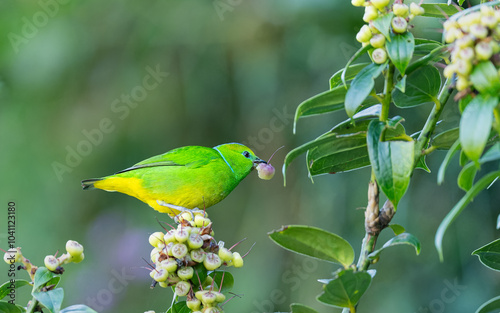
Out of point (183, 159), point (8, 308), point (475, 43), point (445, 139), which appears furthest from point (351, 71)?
point (183, 159)

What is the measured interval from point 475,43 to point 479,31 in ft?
0.08

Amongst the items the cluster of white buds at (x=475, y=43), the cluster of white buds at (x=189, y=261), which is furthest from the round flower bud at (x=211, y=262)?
the cluster of white buds at (x=475, y=43)

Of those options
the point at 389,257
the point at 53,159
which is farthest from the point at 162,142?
the point at 389,257

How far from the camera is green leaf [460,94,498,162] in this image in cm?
96

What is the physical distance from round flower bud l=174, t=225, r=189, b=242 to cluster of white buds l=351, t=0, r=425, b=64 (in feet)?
1.87

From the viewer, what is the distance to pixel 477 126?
3.18 feet

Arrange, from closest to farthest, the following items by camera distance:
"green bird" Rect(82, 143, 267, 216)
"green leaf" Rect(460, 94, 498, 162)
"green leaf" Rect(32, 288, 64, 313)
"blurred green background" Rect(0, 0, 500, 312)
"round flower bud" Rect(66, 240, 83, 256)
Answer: "green leaf" Rect(460, 94, 498, 162), "green leaf" Rect(32, 288, 64, 313), "round flower bud" Rect(66, 240, 83, 256), "green bird" Rect(82, 143, 267, 216), "blurred green background" Rect(0, 0, 500, 312)

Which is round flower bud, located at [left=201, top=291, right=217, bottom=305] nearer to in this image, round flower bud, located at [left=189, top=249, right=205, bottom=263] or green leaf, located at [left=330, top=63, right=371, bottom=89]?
round flower bud, located at [left=189, top=249, right=205, bottom=263]

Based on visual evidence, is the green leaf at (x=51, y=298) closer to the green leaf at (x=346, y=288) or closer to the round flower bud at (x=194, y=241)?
the round flower bud at (x=194, y=241)

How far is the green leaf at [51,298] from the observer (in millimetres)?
1184

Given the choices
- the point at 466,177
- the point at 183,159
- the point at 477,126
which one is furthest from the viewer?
the point at 183,159

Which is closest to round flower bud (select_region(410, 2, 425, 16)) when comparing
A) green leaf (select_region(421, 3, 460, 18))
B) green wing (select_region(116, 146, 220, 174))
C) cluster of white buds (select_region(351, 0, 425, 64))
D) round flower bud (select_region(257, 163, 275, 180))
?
cluster of white buds (select_region(351, 0, 425, 64))

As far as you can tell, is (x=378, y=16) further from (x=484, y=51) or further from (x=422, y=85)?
(x=484, y=51)

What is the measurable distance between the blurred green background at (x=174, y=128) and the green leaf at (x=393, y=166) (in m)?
2.38
